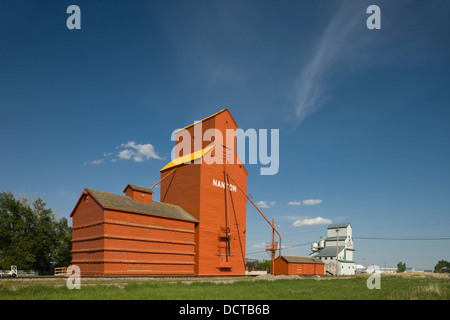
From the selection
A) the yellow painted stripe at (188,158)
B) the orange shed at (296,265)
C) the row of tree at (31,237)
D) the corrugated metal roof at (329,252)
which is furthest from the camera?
the corrugated metal roof at (329,252)

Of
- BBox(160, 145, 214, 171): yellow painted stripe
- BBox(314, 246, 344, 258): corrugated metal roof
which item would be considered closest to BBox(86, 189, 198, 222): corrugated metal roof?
BBox(160, 145, 214, 171): yellow painted stripe

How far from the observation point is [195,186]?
1483 inches

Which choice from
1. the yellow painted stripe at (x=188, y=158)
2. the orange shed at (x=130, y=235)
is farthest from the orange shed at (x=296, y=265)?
the yellow painted stripe at (x=188, y=158)

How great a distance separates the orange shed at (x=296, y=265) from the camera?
47125mm

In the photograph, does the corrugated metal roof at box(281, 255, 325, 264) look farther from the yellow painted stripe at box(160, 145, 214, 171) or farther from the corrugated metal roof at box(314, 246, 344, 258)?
the yellow painted stripe at box(160, 145, 214, 171)

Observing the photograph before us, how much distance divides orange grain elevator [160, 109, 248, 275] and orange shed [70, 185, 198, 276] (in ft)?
7.34

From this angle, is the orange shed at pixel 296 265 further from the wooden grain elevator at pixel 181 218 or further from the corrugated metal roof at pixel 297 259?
the wooden grain elevator at pixel 181 218

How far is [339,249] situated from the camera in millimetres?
71000

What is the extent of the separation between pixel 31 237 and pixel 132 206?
22.6m

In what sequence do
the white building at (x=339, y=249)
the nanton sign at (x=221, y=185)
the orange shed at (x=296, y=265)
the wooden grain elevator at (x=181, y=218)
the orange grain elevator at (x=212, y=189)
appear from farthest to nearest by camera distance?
1. the white building at (x=339, y=249)
2. the orange shed at (x=296, y=265)
3. the nanton sign at (x=221, y=185)
4. the orange grain elevator at (x=212, y=189)
5. the wooden grain elevator at (x=181, y=218)

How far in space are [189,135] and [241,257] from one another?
51.7 ft

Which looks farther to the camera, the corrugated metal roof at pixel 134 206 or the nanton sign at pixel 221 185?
the nanton sign at pixel 221 185
